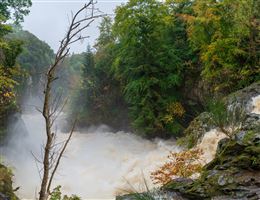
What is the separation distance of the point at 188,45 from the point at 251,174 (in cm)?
1293

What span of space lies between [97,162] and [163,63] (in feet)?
16.9

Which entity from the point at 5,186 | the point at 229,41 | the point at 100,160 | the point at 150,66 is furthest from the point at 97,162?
the point at 229,41

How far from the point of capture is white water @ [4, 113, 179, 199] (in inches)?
440

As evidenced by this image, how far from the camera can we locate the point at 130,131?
1811 cm

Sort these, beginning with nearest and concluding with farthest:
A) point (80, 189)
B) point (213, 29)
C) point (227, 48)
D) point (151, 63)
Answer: point (80, 189)
point (227, 48)
point (213, 29)
point (151, 63)

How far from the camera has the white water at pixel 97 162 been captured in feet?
36.6

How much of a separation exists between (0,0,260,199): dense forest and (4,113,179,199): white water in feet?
3.17

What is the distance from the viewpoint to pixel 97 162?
1389 cm

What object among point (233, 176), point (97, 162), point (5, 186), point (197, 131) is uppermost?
point (197, 131)

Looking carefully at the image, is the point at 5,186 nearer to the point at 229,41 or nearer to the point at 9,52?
the point at 9,52

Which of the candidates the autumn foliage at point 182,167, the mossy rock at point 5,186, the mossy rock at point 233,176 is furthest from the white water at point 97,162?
Answer: the mossy rock at point 233,176

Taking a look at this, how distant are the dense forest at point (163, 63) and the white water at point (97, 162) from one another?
0.97 metres

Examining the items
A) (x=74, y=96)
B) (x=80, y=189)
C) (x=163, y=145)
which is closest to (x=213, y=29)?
(x=163, y=145)

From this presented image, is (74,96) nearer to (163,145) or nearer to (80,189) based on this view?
(163,145)
